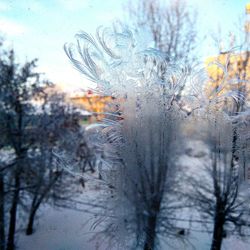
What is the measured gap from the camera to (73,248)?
95cm

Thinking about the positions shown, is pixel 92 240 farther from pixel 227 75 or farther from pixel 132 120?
pixel 227 75

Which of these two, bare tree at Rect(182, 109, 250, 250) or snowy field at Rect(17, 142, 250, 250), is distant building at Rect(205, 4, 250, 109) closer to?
bare tree at Rect(182, 109, 250, 250)

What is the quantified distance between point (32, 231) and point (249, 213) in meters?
1.21

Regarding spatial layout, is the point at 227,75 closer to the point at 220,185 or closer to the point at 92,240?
the point at 220,185

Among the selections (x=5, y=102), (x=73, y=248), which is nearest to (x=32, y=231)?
(x=73, y=248)

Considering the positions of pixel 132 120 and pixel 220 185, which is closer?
pixel 132 120

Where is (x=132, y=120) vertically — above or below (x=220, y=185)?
above

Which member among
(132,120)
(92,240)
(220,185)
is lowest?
(92,240)

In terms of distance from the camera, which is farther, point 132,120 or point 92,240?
point 92,240

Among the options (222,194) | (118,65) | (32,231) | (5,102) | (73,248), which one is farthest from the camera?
(5,102)

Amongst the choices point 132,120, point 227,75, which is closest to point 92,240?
point 132,120

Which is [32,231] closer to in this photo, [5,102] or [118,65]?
[5,102]

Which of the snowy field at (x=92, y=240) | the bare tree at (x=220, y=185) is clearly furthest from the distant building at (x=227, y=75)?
the snowy field at (x=92, y=240)

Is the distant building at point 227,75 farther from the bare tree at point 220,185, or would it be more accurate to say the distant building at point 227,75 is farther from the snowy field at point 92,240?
the snowy field at point 92,240
